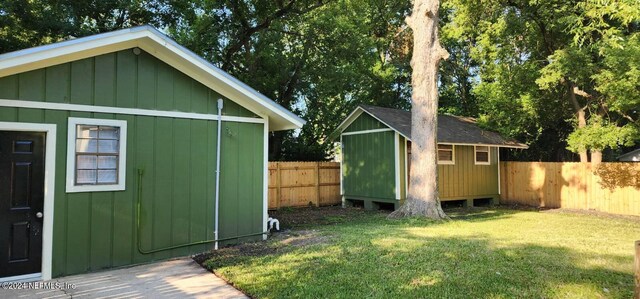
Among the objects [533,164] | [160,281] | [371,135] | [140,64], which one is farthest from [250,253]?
[533,164]

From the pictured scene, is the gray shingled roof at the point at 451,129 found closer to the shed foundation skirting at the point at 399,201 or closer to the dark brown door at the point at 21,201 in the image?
the shed foundation skirting at the point at 399,201

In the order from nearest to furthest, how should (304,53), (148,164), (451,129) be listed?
(148,164) → (451,129) → (304,53)

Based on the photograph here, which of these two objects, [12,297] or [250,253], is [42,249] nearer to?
[12,297]

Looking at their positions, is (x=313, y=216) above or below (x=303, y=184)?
below

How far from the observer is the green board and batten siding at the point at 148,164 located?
235 inches

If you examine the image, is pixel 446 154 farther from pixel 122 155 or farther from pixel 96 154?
pixel 96 154

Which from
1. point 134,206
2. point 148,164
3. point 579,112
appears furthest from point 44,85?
point 579,112

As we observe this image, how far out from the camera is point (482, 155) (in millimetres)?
15930

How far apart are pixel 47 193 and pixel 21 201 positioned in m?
0.33

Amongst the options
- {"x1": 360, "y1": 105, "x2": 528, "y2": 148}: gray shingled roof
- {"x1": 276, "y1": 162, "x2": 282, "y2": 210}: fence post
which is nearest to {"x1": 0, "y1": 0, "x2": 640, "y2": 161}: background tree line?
{"x1": 360, "y1": 105, "x2": 528, "y2": 148}: gray shingled roof

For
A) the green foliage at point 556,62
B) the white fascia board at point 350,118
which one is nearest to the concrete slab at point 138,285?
the white fascia board at point 350,118

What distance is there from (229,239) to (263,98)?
2704 mm

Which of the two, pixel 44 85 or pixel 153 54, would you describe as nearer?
pixel 44 85

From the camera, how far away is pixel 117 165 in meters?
6.47
